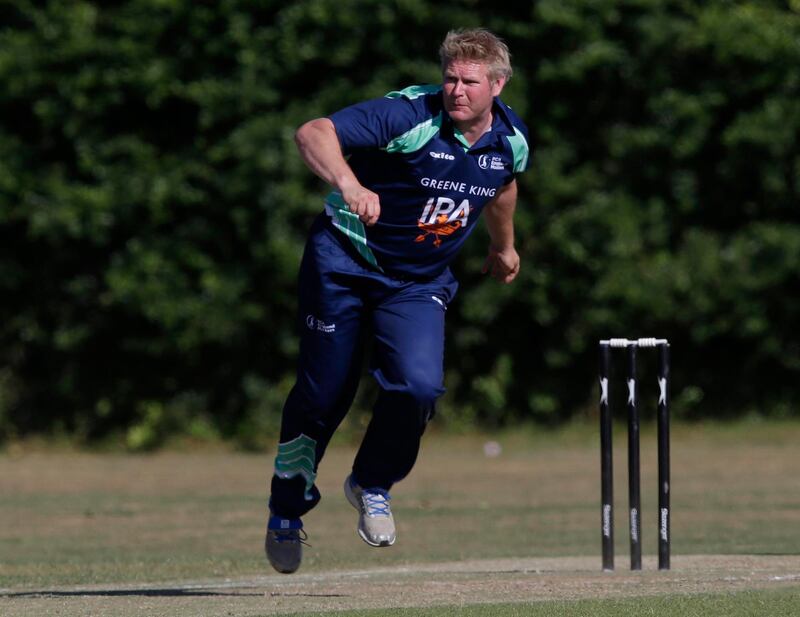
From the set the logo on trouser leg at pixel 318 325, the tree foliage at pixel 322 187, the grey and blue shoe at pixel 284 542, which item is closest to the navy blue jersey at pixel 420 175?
the logo on trouser leg at pixel 318 325

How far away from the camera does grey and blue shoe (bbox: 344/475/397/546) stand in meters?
7.09

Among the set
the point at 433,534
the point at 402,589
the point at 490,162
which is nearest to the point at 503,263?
the point at 490,162

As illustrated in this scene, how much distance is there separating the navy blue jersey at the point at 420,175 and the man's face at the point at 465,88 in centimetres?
10

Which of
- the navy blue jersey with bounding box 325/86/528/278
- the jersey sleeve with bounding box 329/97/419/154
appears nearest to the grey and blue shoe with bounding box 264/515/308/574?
the navy blue jersey with bounding box 325/86/528/278

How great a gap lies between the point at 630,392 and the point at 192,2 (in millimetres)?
10125

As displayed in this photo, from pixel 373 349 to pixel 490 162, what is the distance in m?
0.98

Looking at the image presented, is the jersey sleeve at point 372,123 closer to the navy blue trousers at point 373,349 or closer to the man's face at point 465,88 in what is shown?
the man's face at point 465,88

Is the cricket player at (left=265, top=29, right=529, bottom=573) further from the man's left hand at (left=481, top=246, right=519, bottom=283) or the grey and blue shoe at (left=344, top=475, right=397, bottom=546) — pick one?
the man's left hand at (left=481, top=246, right=519, bottom=283)

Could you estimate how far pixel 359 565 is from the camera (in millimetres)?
9781

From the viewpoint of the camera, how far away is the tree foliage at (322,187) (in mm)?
16703

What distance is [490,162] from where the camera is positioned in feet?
23.1

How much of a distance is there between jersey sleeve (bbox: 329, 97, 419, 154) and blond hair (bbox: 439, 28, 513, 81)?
28cm

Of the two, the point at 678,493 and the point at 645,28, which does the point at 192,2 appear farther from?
the point at 678,493

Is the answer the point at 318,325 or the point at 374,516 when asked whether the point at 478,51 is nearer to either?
the point at 318,325
